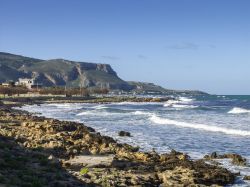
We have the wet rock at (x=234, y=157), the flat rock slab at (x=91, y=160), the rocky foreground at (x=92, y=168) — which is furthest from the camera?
the wet rock at (x=234, y=157)

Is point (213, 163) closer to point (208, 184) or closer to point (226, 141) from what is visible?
point (208, 184)

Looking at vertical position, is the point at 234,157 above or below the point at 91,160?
below

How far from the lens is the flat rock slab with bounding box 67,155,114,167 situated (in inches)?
837

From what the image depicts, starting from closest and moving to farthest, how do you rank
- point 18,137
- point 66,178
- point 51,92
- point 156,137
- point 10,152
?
point 66,178 → point 10,152 → point 18,137 → point 156,137 → point 51,92

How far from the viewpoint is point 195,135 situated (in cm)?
3875

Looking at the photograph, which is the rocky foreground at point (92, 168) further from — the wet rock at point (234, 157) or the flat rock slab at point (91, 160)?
the wet rock at point (234, 157)

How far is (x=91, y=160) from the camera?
22578 mm

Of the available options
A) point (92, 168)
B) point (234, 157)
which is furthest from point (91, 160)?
point (234, 157)

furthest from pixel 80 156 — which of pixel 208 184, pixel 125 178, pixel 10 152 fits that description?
pixel 208 184

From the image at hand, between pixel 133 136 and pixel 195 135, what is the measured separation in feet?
17.0

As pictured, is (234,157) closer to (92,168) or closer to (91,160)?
(91,160)

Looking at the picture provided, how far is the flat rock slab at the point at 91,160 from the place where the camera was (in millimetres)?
21266

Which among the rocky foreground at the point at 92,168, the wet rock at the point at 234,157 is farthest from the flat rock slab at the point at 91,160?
the wet rock at the point at 234,157

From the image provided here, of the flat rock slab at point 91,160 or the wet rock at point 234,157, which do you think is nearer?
the flat rock slab at point 91,160
